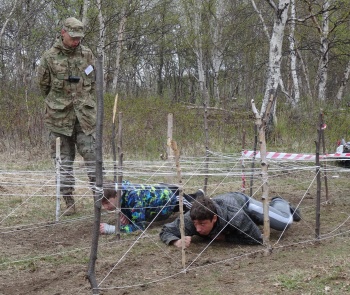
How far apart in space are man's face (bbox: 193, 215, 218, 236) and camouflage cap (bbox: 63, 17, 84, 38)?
2.34m

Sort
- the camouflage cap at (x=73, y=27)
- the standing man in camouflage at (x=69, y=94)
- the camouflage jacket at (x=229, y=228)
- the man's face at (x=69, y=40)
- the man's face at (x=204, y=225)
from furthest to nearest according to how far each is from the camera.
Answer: the standing man in camouflage at (x=69, y=94) < the man's face at (x=69, y=40) < the camouflage cap at (x=73, y=27) < the camouflage jacket at (x=229, y=228) < the man's face at (x=204, y=225)

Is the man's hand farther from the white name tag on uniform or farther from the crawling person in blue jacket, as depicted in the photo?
the white name tag on uniform

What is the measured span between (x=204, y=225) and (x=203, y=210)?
0.17 metres

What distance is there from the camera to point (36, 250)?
161 inches

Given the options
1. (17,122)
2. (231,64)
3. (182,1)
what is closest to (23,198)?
(17,122)

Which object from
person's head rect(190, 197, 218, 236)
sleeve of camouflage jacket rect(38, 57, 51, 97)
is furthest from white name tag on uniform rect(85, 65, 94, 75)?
person's head rect(190, 197, 218, 236)

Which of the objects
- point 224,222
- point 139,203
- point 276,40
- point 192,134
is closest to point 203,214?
point 224,222

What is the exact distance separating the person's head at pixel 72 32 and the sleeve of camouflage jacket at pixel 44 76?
0.32 metres

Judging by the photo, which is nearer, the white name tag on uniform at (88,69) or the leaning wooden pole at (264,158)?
the leaning wooden pole at (264,158)

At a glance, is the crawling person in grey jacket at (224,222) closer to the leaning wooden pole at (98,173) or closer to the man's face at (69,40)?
the leaning wooden pole at (98,173)

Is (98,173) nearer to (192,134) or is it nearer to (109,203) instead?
(109,203)

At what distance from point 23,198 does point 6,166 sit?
215 cm

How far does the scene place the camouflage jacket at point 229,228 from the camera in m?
3.95

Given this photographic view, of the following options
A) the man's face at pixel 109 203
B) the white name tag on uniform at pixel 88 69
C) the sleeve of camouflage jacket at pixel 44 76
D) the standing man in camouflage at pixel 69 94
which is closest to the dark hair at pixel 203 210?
the man's face at pixel 109 203
